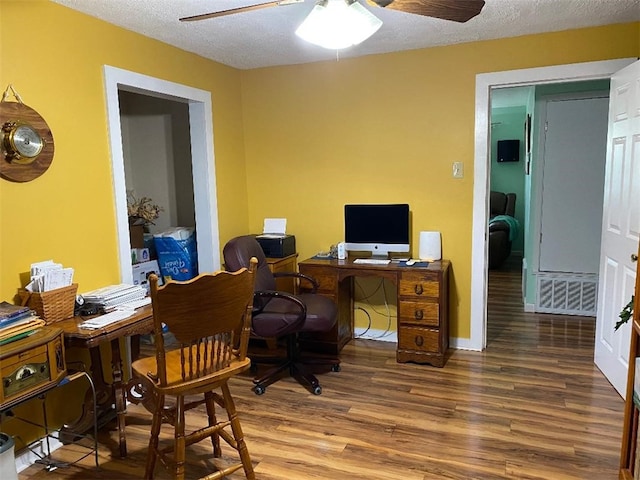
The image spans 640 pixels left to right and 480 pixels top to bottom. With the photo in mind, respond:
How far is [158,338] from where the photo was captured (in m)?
1.84

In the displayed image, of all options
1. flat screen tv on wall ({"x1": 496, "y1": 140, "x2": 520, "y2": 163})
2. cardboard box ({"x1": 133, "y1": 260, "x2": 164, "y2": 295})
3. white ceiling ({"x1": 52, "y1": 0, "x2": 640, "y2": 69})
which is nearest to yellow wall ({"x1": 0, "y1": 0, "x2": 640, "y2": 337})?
white ceiling ({"x1": 52, "y1": 0, "x2": 640, "y2": 69})

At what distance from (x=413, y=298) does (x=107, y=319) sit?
1982 millimetres

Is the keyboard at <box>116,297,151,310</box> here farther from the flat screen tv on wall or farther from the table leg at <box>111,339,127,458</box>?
the flat screen tv on wall

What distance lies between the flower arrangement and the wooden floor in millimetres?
1638

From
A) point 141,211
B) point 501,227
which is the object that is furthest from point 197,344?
point 501,227

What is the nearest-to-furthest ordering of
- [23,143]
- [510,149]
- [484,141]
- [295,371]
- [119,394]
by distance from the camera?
[23,143] → [119,394] → [295,371] → [484,141] → [510,149]

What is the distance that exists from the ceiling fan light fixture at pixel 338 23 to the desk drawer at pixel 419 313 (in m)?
1.85

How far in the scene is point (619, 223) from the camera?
2.91 meters

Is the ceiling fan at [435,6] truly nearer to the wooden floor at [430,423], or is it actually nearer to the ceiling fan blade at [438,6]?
the ceiling fan blade at [438,6]

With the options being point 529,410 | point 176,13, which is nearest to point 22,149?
point 176,13

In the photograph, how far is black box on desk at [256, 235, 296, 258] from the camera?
386 centimetres

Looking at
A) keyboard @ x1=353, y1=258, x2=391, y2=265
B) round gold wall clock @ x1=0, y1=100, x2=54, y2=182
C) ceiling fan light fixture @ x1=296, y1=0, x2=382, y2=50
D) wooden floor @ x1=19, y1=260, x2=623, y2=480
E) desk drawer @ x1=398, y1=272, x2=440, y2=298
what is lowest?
wooden floor @ x1=19, y1=260, x2=623, y2=480

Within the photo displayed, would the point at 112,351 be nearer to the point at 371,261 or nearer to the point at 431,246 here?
the point at 371,261

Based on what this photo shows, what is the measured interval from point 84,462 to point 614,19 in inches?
155
